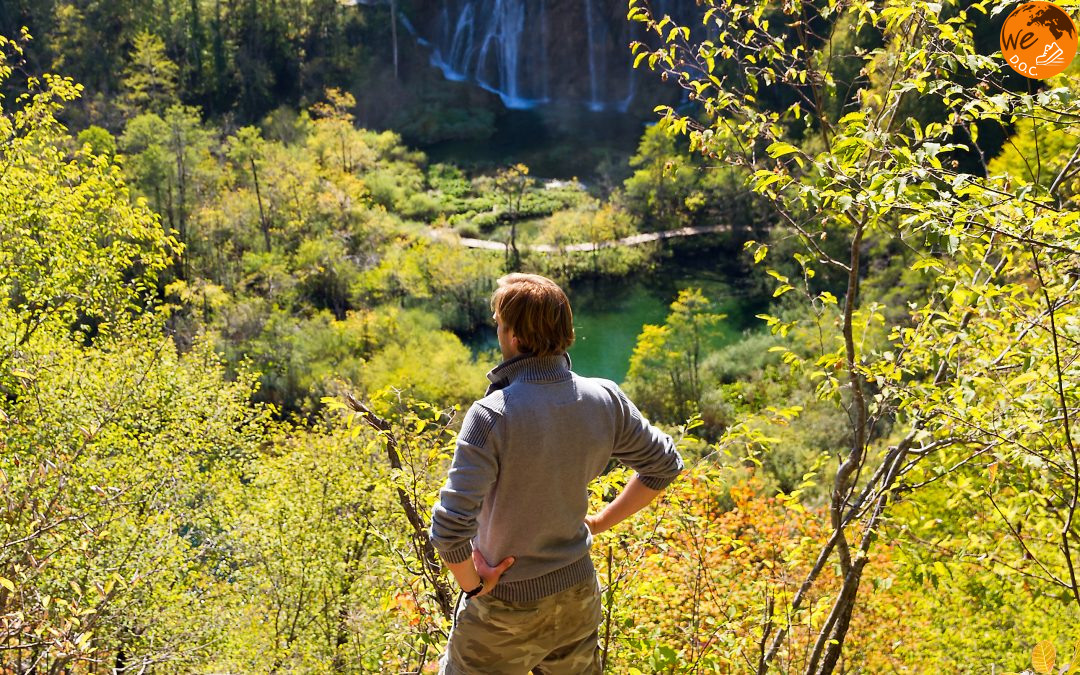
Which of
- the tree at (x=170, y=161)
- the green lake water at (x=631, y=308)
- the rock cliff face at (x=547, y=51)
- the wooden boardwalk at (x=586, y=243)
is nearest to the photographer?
the green lake water at (x=631, y=308)

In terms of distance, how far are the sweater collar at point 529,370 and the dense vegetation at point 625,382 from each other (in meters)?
0.90

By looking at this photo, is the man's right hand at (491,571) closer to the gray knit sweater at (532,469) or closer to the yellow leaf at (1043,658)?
the gray knit sweater at (532,469)

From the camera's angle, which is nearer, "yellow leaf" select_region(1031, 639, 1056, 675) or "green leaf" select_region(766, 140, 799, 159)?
"yellow leaf" select_region(1031, 639, 1056, 675)

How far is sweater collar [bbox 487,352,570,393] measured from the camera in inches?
92.3

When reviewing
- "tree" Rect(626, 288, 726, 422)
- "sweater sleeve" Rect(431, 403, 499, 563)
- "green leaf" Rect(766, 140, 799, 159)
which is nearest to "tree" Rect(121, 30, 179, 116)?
"tree" Rect(626, 288, 726, 422)

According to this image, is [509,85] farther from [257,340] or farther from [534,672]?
[534,672]

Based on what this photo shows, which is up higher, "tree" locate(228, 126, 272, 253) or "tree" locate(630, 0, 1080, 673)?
"tree" locate(630, 0, 1080, 673)

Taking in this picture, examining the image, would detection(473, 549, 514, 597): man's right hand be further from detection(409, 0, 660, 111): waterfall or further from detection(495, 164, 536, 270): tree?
detection(409, 0, 660, 111): waterfall

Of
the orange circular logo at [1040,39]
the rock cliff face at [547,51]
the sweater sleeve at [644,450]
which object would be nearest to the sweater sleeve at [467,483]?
the sweater sleeve at [644,450]

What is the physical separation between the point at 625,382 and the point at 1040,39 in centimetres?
2127

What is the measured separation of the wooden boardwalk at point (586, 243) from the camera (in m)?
31.8

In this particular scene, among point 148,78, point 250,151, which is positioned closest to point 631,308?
point 250,151

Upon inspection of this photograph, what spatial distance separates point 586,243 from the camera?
3234cm

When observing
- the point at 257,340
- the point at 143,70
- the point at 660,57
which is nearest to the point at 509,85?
the point at 143,70
